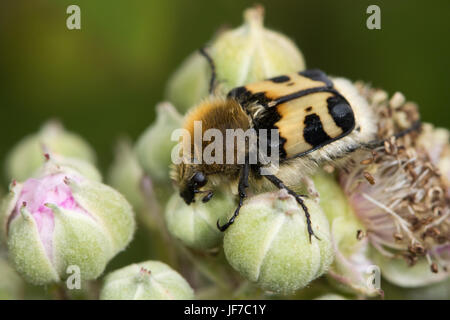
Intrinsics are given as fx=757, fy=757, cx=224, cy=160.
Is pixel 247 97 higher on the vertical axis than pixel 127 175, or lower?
higher

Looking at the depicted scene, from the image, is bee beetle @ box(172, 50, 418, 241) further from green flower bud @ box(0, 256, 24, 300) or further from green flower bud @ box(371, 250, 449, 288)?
green flower bud @ box(0, 256, 24, 300)

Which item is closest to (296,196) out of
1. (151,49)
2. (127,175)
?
(127,175)

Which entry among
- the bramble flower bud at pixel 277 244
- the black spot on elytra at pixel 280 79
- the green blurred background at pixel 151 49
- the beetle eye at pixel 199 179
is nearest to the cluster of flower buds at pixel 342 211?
the bramble flower bud at pixel 277 244

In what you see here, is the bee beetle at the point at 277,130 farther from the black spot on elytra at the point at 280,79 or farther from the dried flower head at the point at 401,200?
the dried flower head at the point at 401,200

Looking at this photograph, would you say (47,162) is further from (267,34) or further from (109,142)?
(109,142)

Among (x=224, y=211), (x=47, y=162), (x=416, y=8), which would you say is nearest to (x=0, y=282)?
(x=47, y=162)

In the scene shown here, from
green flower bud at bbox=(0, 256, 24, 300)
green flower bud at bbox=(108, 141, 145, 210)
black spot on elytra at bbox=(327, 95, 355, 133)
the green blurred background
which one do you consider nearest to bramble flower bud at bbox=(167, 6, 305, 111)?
black spot on elytra at bbox=(327, 95, 355, 133)

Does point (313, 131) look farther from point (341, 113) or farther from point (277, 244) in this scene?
point (277, 244)
